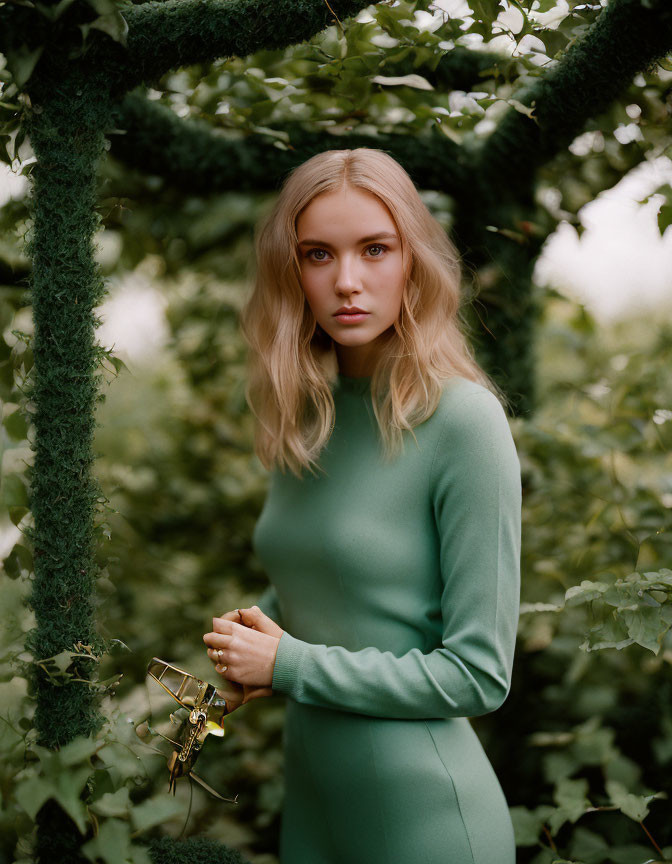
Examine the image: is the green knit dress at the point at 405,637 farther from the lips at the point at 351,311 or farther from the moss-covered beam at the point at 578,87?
the moss-covered beam at the point at 578,87

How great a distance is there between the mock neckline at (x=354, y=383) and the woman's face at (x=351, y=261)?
0.14m

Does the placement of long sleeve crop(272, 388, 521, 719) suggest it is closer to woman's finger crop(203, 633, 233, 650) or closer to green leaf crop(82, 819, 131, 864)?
woman's finger crop(203, 633, 233, 650)

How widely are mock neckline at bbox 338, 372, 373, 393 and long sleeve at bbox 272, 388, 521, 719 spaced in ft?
0.86

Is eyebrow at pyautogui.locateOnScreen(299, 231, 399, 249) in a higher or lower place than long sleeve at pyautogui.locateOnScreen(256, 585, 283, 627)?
higher

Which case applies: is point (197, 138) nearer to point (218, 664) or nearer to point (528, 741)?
point (218, 664)

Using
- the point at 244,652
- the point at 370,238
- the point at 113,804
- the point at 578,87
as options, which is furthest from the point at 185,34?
the point at 113,804

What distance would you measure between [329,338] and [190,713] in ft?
2.57

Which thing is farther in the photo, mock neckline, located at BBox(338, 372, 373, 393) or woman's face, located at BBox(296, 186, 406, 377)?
mock neckline, located at BBox(338, 372, 373, 393)

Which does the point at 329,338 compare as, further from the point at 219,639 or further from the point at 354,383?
the point at 219,639

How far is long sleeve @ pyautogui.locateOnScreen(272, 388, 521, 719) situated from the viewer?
1.21m

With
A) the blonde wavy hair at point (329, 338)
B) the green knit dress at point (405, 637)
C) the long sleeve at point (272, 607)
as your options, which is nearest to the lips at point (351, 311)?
the blonde wavy hair at point (329, 338)

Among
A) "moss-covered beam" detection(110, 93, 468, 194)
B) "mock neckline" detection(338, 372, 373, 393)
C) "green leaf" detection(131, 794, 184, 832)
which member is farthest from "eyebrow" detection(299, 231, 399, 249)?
"green leaf" detection(131, 794, 184, 832)

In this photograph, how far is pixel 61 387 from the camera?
Answer: 1178 mm

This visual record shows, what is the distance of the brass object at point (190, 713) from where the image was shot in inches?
48.7
